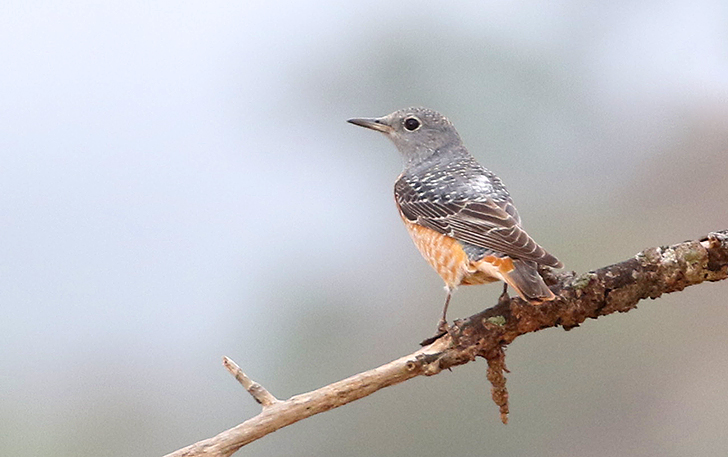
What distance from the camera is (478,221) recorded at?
2502 mm

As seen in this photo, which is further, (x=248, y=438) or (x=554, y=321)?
(x=554, y=321)

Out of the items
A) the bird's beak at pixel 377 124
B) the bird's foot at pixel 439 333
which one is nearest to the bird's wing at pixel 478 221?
the bird's foot at pixel 439 333

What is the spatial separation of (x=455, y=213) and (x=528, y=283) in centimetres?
56

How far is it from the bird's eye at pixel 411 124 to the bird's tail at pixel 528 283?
1.15 metres

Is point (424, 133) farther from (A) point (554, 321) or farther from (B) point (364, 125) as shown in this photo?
(A) point (554, 321)

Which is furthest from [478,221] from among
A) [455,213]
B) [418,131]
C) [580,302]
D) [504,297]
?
[418,131]

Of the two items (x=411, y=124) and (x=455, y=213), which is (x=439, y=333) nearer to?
(x=455, y=213)

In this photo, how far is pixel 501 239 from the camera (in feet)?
7.61

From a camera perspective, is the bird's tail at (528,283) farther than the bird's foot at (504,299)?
No

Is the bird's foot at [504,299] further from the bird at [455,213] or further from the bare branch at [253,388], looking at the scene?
the bare branch at [253,388]

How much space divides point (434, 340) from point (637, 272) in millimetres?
595

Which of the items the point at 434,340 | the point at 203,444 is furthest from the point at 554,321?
the point at 203,444

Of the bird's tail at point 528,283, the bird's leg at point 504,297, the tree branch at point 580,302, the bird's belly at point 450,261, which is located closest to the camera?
the bird's tail at point 528,283

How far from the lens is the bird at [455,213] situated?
2.23 meters
